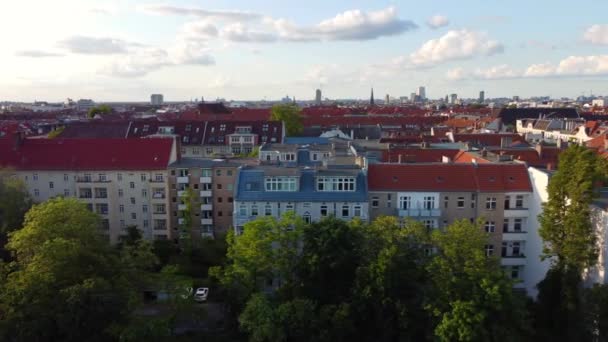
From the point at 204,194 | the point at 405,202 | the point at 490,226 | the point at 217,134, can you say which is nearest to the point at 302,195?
the point at 405,202

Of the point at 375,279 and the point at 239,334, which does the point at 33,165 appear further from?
the point at 375,279

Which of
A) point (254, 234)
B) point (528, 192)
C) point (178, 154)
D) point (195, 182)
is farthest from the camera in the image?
point (178, 154)

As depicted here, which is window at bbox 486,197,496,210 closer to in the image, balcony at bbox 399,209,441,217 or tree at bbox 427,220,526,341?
balcony at bbox 399,209,441,217

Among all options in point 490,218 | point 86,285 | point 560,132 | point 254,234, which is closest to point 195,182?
point 254,234

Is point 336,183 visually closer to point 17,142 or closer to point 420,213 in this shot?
point 420,213

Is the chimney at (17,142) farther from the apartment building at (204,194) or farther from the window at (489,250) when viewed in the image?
the window at (489,250)

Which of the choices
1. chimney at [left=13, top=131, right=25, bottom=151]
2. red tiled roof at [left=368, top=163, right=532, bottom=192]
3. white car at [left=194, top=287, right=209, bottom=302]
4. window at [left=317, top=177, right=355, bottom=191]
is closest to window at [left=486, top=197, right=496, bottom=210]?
red tiled roof at [left=368, top=163, right=532, bottom=192]

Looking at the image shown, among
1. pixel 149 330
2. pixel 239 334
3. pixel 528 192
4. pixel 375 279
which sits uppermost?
pixel 528 192
